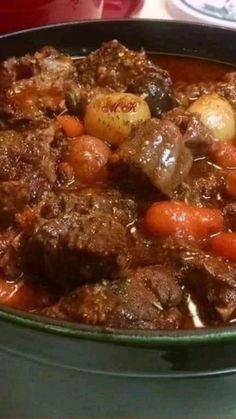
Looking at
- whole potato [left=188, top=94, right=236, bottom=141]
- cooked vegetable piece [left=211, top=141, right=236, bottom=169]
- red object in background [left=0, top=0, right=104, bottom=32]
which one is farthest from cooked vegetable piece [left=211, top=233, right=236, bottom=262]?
red object in background [left=0, top=0, right=104, bottom=32]

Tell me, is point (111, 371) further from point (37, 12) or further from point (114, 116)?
point (37, 12)

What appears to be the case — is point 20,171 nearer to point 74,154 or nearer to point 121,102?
point 74,154

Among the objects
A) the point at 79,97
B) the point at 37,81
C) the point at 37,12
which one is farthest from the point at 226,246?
the point at 37,12

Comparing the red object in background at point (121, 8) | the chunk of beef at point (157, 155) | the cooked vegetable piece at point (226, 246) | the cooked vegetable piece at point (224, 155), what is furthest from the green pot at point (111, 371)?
the red object in background at point (121, 8)

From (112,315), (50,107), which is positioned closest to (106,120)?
(50,107)

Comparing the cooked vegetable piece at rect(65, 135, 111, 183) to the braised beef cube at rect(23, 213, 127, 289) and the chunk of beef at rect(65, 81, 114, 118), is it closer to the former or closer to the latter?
the chunk of beef at rect(65, 81, 114, 118)

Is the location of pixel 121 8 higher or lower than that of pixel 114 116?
lower
